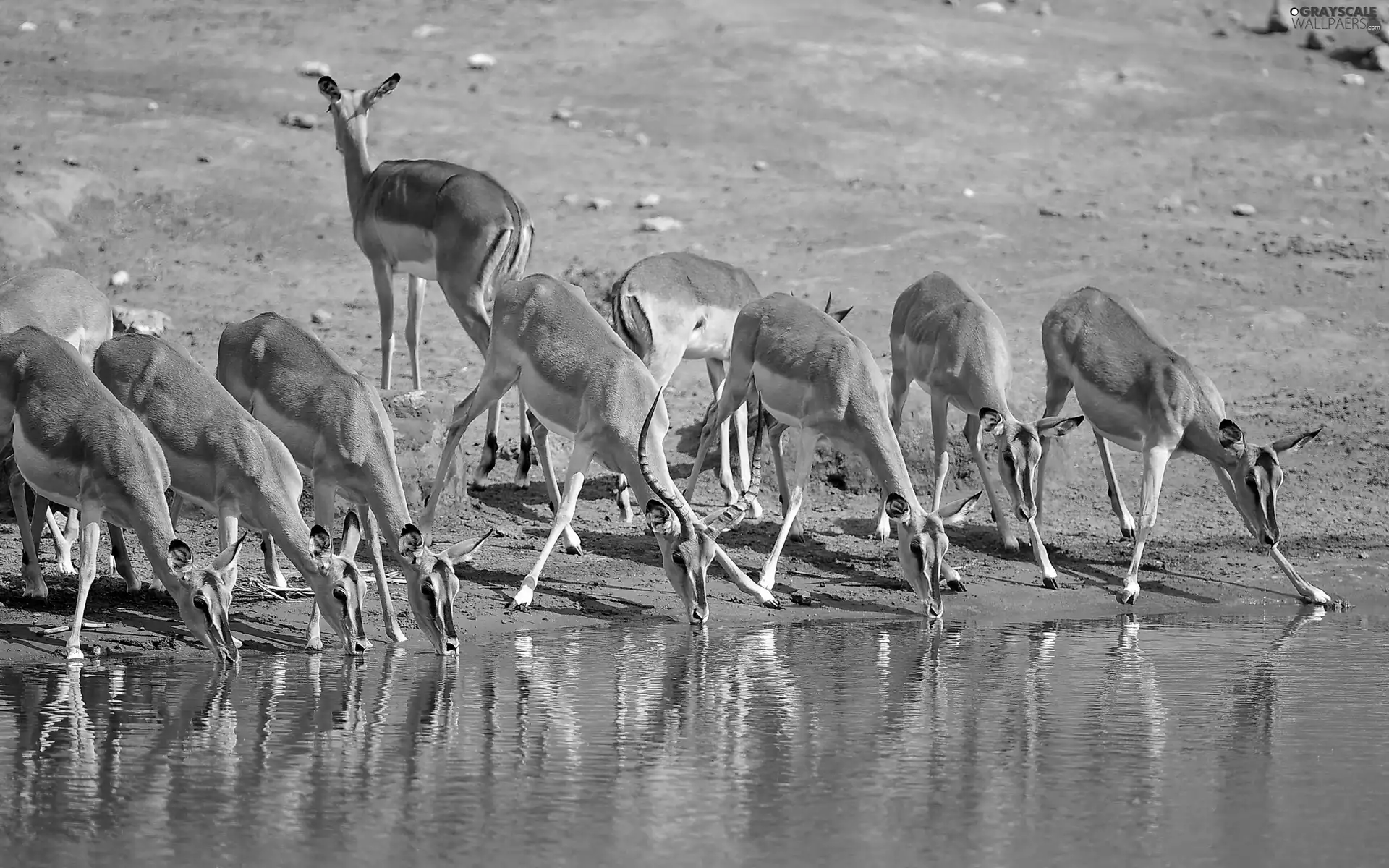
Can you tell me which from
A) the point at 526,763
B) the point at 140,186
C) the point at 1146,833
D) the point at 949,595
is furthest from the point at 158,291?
the point at 1146,833

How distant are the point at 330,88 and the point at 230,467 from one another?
7791mm

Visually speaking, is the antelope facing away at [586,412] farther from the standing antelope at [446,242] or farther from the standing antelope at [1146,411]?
the standing antelope at [1146,411]

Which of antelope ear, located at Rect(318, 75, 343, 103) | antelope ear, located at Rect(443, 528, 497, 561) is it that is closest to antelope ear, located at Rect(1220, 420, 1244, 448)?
antelope ear, located at Rect(443, 528, 497, 561)

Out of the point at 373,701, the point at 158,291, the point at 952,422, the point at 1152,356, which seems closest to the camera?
the point at 373,701

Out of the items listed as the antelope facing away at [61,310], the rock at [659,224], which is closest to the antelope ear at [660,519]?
the antelope facing away at [61,310]

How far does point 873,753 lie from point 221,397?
16.7ft

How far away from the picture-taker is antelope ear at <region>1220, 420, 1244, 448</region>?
13.6 m

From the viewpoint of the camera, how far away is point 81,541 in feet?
35.1

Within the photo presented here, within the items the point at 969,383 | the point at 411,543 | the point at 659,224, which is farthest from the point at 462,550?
the point at 659,224

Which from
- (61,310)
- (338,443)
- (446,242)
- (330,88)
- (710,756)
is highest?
(330,88)

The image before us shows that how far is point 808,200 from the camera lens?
24375 mm

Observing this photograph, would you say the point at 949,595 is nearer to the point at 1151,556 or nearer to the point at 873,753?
the point at 1151,556

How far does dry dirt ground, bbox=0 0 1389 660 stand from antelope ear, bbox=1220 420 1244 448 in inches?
43.7

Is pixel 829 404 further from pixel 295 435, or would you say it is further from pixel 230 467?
pixel 230 467
